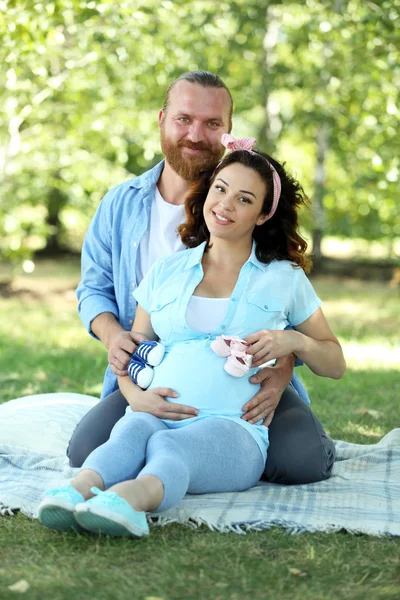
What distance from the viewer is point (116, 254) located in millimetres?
4039

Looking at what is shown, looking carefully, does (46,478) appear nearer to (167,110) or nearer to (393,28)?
(167,110)

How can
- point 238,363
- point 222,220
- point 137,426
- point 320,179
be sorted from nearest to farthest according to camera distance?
point 137,426 < point 238,363 < point 222,220 < point 320,179

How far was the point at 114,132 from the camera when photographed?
32.6 ft

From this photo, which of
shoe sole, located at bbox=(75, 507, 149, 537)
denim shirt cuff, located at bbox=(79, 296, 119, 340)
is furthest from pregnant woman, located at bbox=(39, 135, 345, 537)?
denim shirt cuff, located at bbox=(79, 296, 119, 340)

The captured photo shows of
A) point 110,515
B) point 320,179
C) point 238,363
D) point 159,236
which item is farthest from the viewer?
point 320,179

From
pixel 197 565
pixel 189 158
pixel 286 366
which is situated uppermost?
pixel 189 158

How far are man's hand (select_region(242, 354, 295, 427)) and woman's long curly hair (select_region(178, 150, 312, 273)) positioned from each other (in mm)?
405

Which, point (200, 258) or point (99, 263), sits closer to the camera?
point (200, 258)

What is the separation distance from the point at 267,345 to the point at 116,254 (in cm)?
104

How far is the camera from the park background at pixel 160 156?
262 cm

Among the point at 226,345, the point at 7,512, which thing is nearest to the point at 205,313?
the point at 226,345

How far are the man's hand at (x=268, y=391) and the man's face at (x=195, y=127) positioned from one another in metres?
0.95

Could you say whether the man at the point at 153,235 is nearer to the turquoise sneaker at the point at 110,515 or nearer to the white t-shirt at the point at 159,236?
the white t-shirt at the point at 159,236

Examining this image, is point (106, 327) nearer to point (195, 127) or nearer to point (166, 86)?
point (195, 127)
